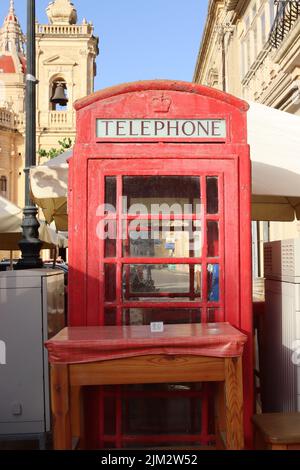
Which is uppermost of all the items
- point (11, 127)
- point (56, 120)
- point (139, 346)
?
point (56, 120)

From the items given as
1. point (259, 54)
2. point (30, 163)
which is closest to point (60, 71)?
point (259, 54)

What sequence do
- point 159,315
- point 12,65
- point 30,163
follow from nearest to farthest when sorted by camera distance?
point 159,315 < point 30,163 < point 12,65

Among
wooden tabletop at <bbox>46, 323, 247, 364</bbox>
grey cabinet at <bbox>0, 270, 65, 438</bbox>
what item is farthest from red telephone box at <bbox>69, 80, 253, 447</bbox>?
grey cabinet at <bbox>0, 270, 65, 438</bbox>

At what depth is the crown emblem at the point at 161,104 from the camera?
3727 mm

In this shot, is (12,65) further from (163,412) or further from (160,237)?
(163,412)

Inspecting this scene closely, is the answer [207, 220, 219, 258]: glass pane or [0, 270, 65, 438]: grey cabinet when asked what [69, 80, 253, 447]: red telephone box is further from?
[0, 270, 65, 438]: grey cabinet

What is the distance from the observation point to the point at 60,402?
3.04m

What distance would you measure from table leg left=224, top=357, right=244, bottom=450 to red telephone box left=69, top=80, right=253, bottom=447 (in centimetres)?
46

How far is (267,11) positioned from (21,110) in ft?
142

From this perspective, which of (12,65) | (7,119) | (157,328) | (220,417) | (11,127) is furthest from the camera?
(12,65)

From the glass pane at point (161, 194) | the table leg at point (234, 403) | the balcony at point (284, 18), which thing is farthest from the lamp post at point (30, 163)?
the balcony at point (284, 18)

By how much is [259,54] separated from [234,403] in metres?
13.9

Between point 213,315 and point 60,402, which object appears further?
point 213,315

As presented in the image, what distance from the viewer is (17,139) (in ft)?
162
